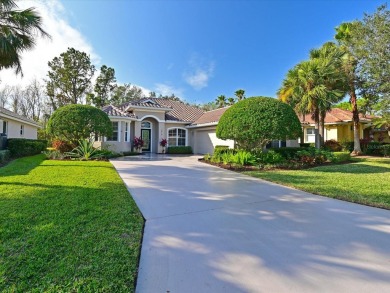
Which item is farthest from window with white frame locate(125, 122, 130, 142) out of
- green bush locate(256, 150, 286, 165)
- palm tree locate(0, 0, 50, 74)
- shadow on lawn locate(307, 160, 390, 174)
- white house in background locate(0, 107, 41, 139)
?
shadow on lawn locate(307, 160, 390, 174)

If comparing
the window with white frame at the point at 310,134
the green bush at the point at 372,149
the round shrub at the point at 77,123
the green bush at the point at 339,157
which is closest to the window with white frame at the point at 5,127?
the round shrub at the point at 77,123

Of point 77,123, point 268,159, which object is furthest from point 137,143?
point 268,159

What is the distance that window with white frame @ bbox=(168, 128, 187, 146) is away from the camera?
23.1 metres

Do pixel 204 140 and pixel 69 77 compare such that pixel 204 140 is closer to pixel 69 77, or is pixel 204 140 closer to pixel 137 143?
pixel 137 143

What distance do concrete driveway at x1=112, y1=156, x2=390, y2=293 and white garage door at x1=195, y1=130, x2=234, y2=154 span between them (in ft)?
44.7

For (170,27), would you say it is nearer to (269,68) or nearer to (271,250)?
(269,68)

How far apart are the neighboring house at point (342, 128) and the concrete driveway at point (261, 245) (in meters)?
19.6

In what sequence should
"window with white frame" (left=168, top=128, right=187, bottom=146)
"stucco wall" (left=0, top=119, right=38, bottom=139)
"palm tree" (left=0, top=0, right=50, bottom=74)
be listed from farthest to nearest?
"window with white frame" (left=168, top=128, right=187, bottom=146) < "stucco wall" (left=0, top=119, right=38, bottom=139) < "palm tree" (left=0, top=0, right=50, bottom=74)


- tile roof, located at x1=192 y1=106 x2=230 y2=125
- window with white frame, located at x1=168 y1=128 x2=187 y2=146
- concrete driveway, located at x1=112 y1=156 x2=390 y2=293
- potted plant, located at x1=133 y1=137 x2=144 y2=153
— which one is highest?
tile roof, located at x1=192 y1=106 x2=230 y2=125

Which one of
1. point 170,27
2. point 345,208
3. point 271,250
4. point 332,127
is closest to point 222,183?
point 345,208

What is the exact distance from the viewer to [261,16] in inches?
637

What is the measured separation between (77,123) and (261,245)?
49.5 feet

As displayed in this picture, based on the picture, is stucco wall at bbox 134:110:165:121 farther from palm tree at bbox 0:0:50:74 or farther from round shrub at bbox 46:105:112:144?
palm tree at bbox 0:0:50:74

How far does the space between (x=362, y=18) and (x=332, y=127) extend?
1182 cm
